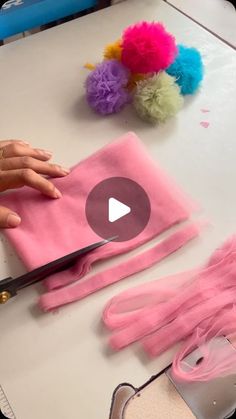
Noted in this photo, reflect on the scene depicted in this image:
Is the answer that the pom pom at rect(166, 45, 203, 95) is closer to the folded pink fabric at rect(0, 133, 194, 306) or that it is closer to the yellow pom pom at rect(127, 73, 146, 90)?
the yellow pom pom at rect(127, 73, 146, 90)

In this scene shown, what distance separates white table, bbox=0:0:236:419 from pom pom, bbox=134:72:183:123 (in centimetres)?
3

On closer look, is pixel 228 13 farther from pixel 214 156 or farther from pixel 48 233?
pixel 48 233

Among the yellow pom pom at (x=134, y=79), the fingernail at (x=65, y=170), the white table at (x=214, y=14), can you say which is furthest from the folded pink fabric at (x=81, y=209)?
the white table at (x=214, y=14)

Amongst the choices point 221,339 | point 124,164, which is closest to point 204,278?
point 221,339

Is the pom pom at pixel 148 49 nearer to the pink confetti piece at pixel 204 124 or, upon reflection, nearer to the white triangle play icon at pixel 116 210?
the pink confetti piece at pixel 204 124

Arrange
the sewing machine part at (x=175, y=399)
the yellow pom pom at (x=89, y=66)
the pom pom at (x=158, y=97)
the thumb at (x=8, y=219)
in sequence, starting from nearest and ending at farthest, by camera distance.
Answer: the sewing machine part at (x=175, y=399) < the thumb at (x=8, y=219) < the pom pom at (x=158, y=97) < the yellow pom pom at (x=89, y=66)

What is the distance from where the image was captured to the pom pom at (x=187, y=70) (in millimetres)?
761

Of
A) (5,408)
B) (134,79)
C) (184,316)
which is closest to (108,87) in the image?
(134,79)

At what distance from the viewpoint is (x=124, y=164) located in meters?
0.67

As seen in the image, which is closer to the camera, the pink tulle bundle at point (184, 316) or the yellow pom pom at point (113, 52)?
the pink tulle bundle at point (184, 316)
